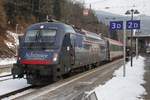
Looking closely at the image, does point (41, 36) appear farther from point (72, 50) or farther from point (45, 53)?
point (72, 50)

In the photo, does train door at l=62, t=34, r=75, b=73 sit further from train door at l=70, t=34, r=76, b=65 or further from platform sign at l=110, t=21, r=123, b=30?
platform sign at l=110, t=21, r=123, b=30

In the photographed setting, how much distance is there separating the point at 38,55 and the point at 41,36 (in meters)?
1.33

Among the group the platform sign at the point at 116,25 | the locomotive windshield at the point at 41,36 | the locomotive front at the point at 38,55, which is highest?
the platform sign at the point at 116,25

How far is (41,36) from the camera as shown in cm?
2339

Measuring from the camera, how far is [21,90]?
20.1 meters

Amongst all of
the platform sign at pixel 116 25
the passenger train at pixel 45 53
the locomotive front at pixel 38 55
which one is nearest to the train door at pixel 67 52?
the passenger train at pixel 45 53

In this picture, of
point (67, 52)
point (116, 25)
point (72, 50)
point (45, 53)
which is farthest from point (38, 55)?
point (116, 25)

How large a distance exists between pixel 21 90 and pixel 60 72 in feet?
10.3

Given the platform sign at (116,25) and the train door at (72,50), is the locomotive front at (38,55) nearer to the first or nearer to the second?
the train door at (72,50)

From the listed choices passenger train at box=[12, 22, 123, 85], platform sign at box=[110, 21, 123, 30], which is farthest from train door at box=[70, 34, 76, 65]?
platform sign at box=[110, 21, 123, 30]

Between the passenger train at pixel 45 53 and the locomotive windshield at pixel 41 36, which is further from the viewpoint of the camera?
the locomotive windshield at pixel 41 36

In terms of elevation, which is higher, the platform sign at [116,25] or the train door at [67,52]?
the platform sign at [116,25]

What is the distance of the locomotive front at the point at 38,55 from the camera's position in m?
22.0

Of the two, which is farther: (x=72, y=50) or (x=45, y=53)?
(x=72, y=50)
